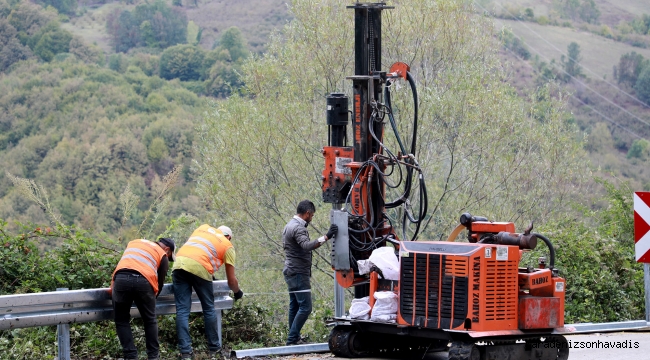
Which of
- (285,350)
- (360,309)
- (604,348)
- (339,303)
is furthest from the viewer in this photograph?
(604,348)

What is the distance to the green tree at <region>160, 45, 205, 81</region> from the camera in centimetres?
6756

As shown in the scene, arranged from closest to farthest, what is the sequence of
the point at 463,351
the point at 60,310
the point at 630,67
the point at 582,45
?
the point at 463,351
the point at 60,310
the point at 630,67
the point at 582,45

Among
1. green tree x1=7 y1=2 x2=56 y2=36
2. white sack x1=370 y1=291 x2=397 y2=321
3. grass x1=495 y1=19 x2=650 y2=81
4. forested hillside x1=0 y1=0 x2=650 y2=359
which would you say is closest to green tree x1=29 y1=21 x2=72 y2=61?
green tree x1=7 y1=2 x2=56 y2=36

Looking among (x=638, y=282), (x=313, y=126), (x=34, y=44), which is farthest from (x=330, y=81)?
(x=34, y=44)

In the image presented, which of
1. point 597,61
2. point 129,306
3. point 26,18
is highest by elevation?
point 129,306

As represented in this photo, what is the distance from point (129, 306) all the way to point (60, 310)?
0.75 meters

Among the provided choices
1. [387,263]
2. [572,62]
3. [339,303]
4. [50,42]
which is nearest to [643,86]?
[572,62]

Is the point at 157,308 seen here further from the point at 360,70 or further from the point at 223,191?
the point at 223,191

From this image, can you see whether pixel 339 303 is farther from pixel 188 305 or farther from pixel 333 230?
pixel 188 305

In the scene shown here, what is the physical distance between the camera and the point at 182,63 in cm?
6806

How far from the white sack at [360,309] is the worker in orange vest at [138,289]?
2304 millimetres

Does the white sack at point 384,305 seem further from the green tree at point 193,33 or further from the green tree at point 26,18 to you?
the green tree at point 193,33

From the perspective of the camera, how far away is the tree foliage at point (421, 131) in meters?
24.1

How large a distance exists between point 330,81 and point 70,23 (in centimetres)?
7040
